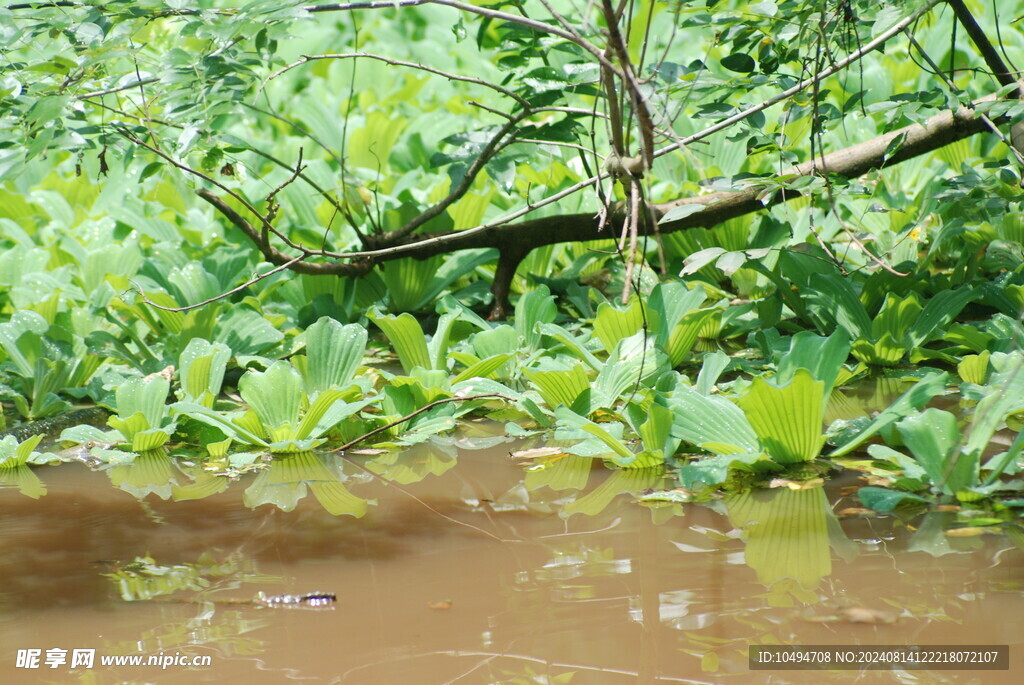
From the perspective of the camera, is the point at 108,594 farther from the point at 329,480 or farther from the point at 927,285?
the point at 927,285

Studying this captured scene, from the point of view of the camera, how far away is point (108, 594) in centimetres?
134

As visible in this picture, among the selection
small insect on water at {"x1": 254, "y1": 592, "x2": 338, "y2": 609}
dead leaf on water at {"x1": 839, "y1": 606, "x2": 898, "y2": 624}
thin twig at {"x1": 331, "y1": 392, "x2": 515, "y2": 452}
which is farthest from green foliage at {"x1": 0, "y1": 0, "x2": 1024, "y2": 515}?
small insect on water at {"x1": 254, "y1": 592, "x2": 338, "y2": 609}

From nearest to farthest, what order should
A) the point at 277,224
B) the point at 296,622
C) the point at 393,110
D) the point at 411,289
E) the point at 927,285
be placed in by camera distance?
the point at 296,622 < the point at 927,285 < the point at 411,289 < the point at 277,224 < the point at 393,110

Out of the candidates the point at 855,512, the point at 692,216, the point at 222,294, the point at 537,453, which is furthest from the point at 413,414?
the point at 692,216

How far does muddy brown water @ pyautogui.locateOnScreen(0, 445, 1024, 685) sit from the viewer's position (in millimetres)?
1115

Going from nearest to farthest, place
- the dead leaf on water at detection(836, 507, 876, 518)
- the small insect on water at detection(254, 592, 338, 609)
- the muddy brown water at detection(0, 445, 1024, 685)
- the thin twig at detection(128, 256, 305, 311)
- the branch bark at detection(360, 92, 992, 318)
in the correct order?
the muddy brown water at detection(0, 445, 1024, 685)
the small insect on water at detection(254, 592, 338, 609)
the dead leaf on water at detection(836, 507, 876, 518)
the thin twig at detection(128, 256, 305, 311)
the branch bark at detection(360, 92, 992, 318)

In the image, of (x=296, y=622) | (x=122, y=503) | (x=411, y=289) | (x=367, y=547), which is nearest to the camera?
(x=296, y=622)

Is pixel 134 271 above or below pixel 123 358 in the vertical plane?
above

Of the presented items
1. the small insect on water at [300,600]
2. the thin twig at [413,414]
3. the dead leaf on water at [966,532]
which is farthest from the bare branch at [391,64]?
the dead leaf on water at [966,532]

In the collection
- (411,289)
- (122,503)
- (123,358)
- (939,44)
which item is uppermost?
(939,44)

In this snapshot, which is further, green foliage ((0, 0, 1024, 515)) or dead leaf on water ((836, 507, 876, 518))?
green foliage ((0, 0, 1024, 515))

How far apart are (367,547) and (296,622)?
0.26 metres

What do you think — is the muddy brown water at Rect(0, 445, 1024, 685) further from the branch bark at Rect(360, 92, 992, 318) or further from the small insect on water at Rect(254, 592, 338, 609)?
the branch bark at Rect(360, 92, 992, 318)

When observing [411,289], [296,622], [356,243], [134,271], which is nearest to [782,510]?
[296,622]
